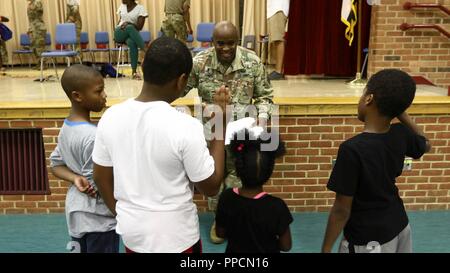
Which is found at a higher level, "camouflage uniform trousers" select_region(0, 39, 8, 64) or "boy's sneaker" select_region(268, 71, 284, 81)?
"camouflage uniform trousers" select_region(0, 39, 8, 64)

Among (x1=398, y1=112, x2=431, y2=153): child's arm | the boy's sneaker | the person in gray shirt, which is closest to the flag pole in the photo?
the boy's sneaker

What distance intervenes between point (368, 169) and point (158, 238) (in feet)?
2.89

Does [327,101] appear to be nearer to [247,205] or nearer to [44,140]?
[247,205]

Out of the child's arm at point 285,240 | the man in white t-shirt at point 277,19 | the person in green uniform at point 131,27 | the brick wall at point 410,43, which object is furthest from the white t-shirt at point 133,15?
the child's arm at point 285,240

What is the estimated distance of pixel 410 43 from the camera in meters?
4.82

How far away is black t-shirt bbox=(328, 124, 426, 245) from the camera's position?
5.64 ft

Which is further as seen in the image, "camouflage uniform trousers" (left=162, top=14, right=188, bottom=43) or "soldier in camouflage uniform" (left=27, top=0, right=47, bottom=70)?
"soldier in camouflage uniform" (left=27, top=0, right=47, bottom=70)

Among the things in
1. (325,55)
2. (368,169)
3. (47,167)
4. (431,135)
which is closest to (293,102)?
(431,135)

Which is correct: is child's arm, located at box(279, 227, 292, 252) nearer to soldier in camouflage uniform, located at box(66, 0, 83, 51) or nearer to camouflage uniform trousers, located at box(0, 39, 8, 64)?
soldier in camouflage uniform, located at box(66, 0, 83, 51)

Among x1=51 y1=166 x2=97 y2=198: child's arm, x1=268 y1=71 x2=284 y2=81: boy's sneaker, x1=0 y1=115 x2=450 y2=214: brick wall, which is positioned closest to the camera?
x1=51 y1=166 x2=97 y2=198: child's arm

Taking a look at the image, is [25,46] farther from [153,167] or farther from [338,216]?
[338,216]

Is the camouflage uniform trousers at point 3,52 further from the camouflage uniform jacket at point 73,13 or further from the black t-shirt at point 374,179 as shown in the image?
the black t-shirt at point 374,179

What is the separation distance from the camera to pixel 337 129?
146 inches

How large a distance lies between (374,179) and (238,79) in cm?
158
